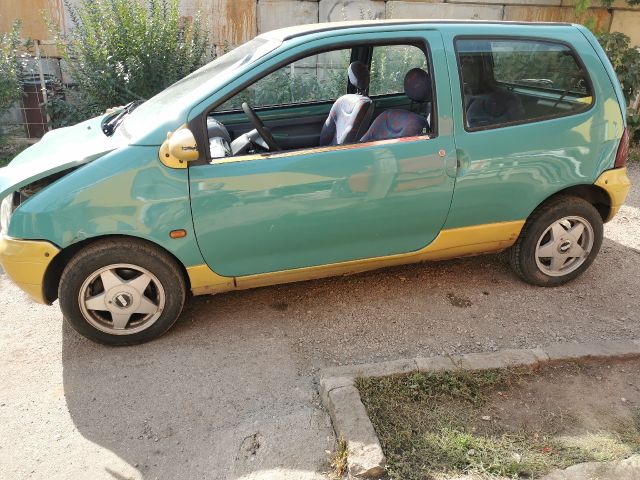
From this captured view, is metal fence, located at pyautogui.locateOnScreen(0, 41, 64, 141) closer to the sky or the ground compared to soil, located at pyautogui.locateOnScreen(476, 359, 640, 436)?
closer to the sky

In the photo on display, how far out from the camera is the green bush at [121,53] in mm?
6871

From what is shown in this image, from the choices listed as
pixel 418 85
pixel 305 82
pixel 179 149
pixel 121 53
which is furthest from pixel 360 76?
pixel 121 53

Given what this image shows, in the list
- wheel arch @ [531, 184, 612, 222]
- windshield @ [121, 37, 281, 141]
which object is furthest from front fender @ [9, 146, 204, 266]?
wheel arch @ [531, 184, 612, 222]

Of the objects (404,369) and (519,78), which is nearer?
(404,369)

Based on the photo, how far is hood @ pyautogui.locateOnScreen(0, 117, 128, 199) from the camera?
10.1 feet

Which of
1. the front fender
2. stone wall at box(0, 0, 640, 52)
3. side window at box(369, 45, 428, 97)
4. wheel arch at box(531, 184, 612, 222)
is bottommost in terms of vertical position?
wheel arch at box(531, 184, 612, 222)

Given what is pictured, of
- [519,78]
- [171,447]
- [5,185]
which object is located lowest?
[171,447]

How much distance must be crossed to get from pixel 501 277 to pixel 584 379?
1271 millimetres

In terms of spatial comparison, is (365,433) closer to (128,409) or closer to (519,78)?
(128,409)

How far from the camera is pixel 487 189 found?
139 inches

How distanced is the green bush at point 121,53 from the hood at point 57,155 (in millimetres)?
3465

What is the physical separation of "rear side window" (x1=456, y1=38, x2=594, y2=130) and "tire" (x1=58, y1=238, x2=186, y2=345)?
203cm

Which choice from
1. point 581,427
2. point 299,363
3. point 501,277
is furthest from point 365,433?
point 501,277

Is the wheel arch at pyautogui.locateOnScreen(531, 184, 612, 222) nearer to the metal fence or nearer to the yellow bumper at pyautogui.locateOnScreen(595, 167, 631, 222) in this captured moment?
the yellow bumper at pyautogui.locateOnScreen(595, 167, 631, 222)
